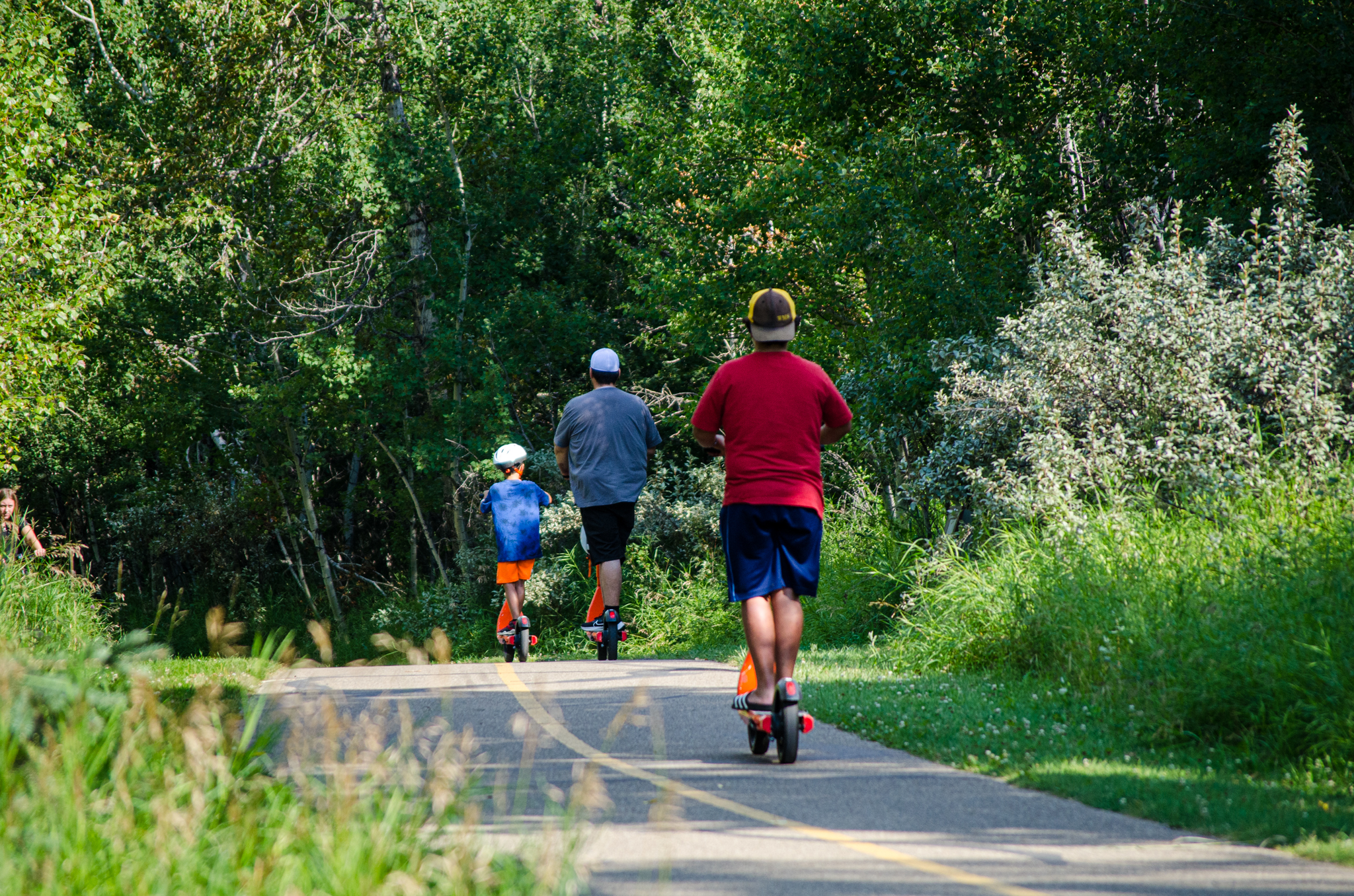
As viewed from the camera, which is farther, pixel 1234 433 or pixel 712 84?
pixel 712 84

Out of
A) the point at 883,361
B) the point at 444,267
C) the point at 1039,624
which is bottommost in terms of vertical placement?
the point at 1039,624

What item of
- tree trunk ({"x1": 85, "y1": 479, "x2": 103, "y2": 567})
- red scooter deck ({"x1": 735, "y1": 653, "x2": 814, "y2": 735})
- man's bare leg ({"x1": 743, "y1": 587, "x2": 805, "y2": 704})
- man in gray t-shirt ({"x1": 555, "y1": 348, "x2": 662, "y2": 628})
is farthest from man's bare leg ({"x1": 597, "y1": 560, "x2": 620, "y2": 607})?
tree trunk ({"x1": 85, "y1": 479, "x2": 103, "y2": 567})

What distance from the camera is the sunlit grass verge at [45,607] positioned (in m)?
9.42

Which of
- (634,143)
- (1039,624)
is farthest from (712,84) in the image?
(1039,624)

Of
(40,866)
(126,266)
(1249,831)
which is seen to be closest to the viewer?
(40,866)

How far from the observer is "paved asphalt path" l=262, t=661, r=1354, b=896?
3902mm

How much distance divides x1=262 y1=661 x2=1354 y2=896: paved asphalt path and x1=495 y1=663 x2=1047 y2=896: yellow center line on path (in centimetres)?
1

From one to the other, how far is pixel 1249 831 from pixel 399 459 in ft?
72.6

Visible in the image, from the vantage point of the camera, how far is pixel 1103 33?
1434 cm

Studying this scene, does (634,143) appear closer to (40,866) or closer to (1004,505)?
(1004,505)

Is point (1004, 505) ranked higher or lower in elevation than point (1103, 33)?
lower

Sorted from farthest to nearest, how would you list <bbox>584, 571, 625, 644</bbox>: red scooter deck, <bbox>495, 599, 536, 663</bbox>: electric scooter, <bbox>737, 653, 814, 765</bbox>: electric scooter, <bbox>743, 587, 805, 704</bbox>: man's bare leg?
<bbox>495, 599, 536, 663</bbox>: electric scooter < <bbox>584, 571, 625, 644</bbox>: red scooter deck < <bbox>743, 587, 805, 704</bbox>: man's bare leg < <bbox>737, 653, 814, 765</bbox>: electric scooter

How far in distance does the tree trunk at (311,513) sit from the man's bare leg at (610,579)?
1622cm

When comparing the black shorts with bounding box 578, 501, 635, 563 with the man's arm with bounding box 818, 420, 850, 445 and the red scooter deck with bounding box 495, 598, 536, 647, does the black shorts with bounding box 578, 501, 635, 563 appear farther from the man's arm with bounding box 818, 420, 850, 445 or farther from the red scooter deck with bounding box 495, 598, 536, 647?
the man's arm with bounding box 818, 420, 850, 445
